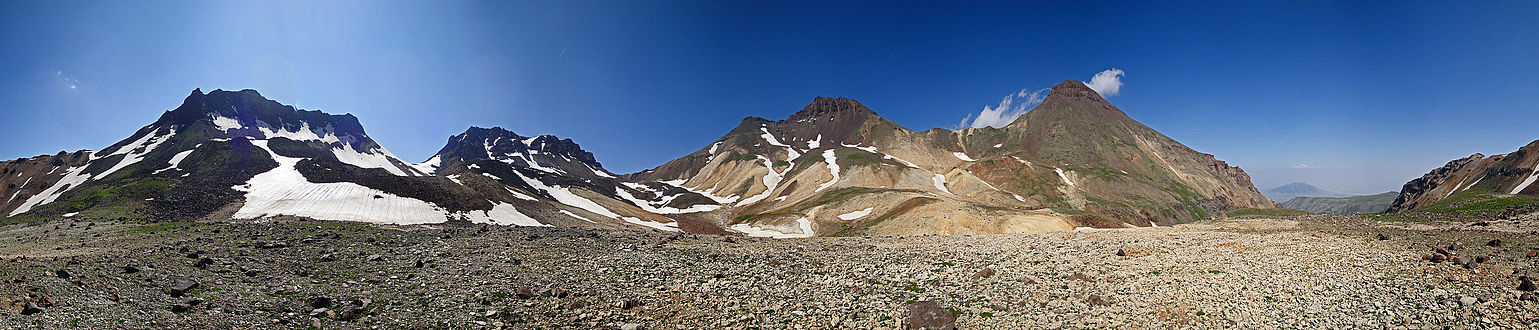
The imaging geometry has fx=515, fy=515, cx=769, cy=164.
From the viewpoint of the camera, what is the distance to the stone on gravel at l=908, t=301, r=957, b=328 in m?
16.0

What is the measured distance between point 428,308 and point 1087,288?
23.1 meters

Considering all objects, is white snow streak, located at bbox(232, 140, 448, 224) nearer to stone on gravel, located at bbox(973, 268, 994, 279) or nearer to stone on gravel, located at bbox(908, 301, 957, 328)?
stone on gravel, located at bbox(908, 301, 957, 328)

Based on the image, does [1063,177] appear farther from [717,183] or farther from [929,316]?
[929,316]

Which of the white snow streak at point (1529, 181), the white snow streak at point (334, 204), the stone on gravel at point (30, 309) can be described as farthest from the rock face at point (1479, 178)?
the white snow streak at point (334, 204)

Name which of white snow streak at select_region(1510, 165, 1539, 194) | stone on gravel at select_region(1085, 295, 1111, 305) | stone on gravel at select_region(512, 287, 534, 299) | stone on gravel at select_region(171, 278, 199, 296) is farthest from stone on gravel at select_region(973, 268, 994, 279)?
white snow streak at select_region(1510, 165, 1539, 194)

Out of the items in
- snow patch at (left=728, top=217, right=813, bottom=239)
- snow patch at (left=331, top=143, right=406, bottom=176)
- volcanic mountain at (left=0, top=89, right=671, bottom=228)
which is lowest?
snow patch at (left=728, top=217, right=813, bottom=239)

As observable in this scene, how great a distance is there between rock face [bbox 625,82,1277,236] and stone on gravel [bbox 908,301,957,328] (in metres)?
40.3

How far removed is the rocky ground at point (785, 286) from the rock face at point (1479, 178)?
99.3 m

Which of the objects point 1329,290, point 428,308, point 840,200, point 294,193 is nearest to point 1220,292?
point 1329,290

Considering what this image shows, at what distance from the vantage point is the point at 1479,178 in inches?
3797

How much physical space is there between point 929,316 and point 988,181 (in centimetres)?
10711

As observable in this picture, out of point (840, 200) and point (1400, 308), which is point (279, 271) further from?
point (840, 200)

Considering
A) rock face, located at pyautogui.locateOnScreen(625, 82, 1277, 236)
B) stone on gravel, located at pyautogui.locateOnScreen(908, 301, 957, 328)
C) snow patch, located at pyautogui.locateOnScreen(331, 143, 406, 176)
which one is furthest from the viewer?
snow patch, located at pyautogui.locateOnScreen(331, 143, 406, 176)

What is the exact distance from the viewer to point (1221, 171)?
152 meters
